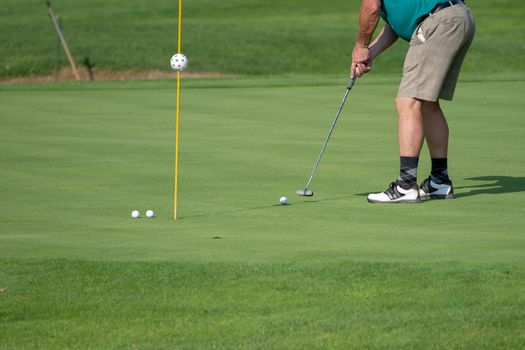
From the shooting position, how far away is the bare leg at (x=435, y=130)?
9773 mm

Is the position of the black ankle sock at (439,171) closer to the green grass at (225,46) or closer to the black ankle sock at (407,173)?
the black ankle sock at (407,173)

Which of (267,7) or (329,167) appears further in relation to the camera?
(267,7)

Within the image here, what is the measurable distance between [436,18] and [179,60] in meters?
2.14

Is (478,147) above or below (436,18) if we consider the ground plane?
below

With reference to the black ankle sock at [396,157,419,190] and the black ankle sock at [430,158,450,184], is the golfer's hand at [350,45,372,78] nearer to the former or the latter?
the black ankle sock at [396,157,419,190]

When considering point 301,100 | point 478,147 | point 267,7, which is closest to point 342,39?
point 267,7

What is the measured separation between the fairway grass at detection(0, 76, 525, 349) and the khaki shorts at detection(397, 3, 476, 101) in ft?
2.66

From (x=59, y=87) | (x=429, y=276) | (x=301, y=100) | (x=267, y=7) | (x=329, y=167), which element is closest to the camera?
(x=429, y=276)

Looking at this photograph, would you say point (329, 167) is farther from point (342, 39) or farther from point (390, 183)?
point (342, 39)

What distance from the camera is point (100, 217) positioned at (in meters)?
8.28

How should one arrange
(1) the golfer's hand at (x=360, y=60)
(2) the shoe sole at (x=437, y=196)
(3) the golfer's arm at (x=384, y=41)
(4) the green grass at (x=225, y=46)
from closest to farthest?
(2) the shoe sole at (x=437, y=196)
(1) the golfer's hand at (x=360, y=60)
(3) the golfer's arm at (x=384, y=41)
(4) the green grass at (x=225, y=46)

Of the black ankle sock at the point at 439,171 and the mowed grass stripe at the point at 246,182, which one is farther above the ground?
the black ankle sock at the point at 439,171

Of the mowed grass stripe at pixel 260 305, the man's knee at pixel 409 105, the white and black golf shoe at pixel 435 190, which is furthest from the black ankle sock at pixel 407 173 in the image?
the mowed grass stripe at pixel 260 305

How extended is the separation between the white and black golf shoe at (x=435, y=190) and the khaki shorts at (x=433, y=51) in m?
0.60
